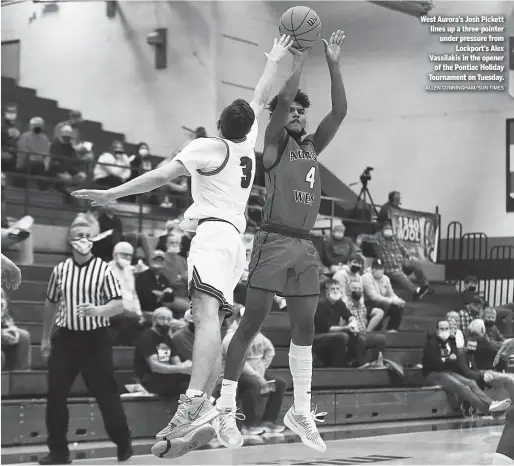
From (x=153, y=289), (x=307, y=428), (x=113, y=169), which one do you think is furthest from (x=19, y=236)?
(x=307, y=428)

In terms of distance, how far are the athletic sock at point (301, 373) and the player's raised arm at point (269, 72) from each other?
1.26 m

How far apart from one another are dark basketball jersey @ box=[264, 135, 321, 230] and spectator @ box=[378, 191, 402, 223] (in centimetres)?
1116

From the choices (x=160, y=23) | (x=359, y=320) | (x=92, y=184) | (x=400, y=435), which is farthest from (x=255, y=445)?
(x=160, y=23)

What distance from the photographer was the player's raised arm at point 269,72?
222 inches

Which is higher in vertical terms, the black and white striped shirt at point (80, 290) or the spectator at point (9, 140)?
the spectator at point (9, 140)

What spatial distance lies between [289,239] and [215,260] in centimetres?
51

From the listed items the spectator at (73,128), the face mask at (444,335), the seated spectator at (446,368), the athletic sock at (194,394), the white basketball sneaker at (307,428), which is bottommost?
the seated spectator at (446,368)

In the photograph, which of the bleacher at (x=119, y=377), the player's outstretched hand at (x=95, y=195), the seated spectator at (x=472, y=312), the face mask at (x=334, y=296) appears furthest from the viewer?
the seated spectator at (x=472, y=312)

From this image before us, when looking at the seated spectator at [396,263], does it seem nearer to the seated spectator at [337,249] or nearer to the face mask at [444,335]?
the seated spectator at [337,249]

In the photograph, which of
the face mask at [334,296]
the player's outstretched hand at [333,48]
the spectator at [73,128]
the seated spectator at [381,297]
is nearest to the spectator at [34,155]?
the spectator at [73,128]

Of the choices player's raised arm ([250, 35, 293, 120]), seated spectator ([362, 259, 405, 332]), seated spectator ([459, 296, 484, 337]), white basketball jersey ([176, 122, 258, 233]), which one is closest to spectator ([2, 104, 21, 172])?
seated spectator ([362, 259, 405, 332])

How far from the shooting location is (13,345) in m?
9.44

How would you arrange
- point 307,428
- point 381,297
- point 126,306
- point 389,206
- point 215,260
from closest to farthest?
point 215,260 → point 307,428 → point 126,306 → point 381,297 → point 389,206

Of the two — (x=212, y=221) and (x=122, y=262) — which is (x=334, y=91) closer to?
(x=212, y=221)
